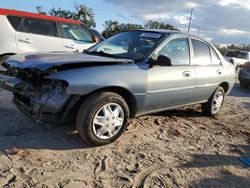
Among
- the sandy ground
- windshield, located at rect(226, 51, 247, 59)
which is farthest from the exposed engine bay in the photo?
windshield, located at rect(226, 51, 247, 59)

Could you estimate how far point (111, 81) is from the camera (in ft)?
15.2

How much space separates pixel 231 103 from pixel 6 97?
18.8 ft

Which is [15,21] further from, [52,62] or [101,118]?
[101,118]

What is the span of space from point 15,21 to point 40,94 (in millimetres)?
5340

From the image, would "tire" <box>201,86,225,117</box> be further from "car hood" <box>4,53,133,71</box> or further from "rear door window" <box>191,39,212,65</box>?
"car hood" <box>4,53,133,71</box>

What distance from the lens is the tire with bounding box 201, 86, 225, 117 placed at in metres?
6.94

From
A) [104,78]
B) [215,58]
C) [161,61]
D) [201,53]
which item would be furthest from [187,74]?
[104,78]

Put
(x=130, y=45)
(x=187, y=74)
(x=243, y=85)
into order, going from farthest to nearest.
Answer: (x=243, y=85), (x=187, y=74), (x=130, y=45)

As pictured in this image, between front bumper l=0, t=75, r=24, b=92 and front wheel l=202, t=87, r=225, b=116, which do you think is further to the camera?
front wheel l=202, t=87, r=225, b=116

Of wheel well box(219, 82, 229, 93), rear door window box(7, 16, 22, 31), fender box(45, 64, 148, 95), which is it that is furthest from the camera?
rear door window box(7, 16, 22, 31)

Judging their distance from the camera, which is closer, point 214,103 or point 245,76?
point 214,103

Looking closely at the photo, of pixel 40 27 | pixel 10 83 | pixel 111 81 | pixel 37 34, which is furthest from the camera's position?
pixel 40 27

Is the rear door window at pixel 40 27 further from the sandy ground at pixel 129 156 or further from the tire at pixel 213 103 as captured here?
the tire at pixel 213 103

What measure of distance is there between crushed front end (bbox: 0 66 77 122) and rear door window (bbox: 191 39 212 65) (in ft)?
9.20
